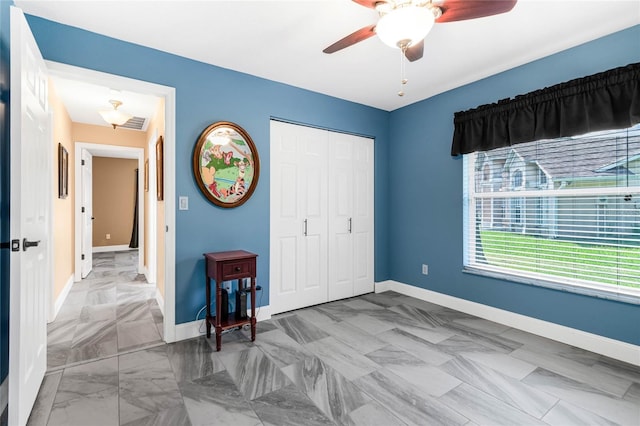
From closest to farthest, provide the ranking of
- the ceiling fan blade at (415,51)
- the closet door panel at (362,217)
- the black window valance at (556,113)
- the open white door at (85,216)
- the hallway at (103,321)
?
1. the ceiling fan blade at (415,51)
2. the black window valance at (556,113)
3. the hallway at (103,321)
4. the closet door panel at (362,217)
5. the open white door at (85,216)

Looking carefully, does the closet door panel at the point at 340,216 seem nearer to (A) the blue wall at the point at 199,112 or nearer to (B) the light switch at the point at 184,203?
(A) the blue wall at the point at 199,112

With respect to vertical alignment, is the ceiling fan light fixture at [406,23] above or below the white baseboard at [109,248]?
above

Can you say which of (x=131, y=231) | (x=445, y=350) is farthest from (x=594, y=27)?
(x=131, y=231)

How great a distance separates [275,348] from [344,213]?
1940mm

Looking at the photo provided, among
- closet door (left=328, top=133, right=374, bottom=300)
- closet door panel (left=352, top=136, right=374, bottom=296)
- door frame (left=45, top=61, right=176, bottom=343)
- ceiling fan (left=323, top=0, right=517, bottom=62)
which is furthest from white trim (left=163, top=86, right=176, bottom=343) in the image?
closet door panel (left=352, top=136, right=374, bottom=296)

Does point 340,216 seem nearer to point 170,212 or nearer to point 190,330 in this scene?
point 170,212

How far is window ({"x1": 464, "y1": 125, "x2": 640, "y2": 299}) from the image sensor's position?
245 centimetres

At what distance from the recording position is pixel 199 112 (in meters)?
2.93

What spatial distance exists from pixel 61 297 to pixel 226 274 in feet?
8.60

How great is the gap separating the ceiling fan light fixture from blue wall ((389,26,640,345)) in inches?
73.8

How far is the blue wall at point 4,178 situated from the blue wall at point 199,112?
0.46 meters

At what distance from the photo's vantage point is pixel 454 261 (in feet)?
12.0

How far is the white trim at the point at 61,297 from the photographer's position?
333 cm

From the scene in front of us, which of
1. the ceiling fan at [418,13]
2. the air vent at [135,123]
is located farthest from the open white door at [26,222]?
the air vent at [135,123]
